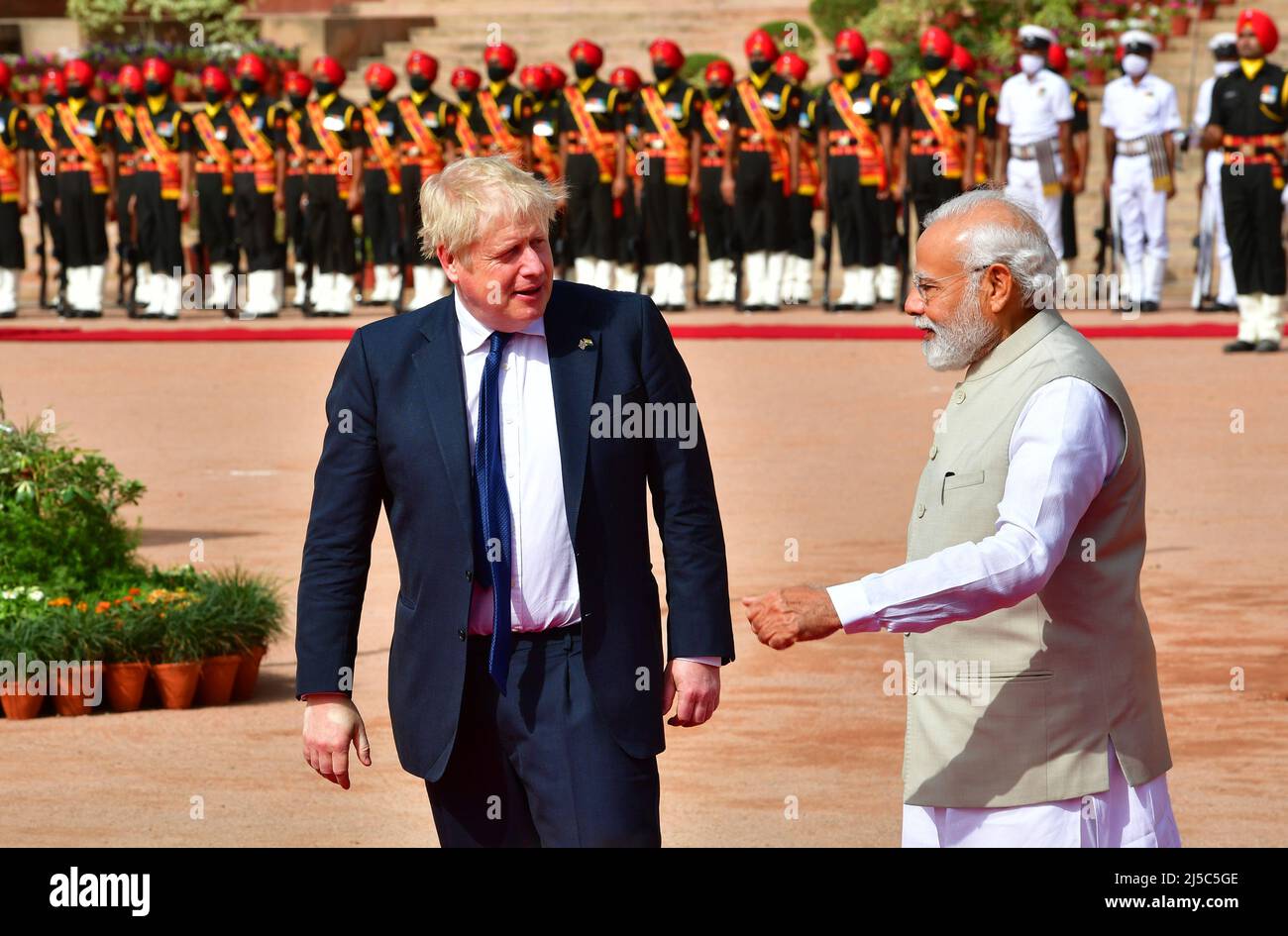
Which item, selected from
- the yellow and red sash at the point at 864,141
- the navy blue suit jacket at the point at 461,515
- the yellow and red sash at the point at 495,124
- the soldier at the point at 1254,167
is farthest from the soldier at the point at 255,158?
the navy blue suit jacket at the point at 461,515

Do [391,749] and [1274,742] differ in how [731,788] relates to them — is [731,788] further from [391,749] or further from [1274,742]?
[1274,742]

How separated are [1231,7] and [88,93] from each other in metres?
13.3

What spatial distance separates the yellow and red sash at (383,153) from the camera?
21.1 meters

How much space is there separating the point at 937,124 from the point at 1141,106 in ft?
5.85

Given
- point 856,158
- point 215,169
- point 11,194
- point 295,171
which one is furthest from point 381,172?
point 856,158

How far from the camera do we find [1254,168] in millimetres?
16562

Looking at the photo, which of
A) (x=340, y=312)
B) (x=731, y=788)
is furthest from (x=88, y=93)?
(x=731, y=788)

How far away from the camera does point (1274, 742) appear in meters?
7.10

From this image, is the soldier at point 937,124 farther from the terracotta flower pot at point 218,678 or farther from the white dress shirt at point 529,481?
the white dress shirt at point 529,481

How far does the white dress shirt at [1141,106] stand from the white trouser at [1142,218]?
25 centimetres

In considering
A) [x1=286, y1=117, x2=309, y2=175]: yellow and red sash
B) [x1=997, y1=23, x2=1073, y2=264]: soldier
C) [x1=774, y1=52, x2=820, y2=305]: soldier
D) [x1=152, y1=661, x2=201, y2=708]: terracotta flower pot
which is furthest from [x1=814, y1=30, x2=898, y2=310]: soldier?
[x1=152, y1=661, x2=201, y2=708]: terracotta flower pot

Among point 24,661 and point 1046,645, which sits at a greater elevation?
point 1046,645

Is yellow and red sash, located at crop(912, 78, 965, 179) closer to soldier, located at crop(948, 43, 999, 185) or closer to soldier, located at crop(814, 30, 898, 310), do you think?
soldier, located at crop(948, 43, 999, 185)

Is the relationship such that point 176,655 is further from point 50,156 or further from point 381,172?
point 50,156
